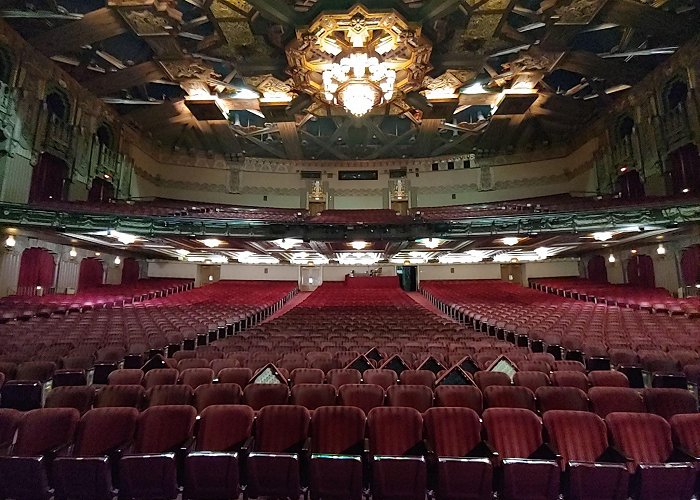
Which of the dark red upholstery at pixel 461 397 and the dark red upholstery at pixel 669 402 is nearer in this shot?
the dark red upholstery at pixel 669 402

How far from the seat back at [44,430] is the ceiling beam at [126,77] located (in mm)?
12889

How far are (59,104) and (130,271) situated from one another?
23.1ft

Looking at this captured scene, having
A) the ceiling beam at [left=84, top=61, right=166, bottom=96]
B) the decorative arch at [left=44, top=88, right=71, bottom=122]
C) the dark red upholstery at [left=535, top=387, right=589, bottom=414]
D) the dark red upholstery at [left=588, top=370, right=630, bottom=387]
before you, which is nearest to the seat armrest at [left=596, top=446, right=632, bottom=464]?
the dark red upholstery at [left=535, top=387, right=589, bottom=414]

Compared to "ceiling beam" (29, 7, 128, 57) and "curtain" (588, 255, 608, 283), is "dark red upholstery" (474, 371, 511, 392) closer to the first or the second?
"ceiling beam" (29, 7, 128, 57)

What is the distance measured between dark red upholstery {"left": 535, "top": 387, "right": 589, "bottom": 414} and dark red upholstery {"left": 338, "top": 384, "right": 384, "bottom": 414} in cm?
140

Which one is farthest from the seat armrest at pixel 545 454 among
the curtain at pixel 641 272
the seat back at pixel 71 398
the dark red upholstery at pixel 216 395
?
the curtain at pixel 641 272

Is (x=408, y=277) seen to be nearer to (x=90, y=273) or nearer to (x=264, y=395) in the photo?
(x=90, y=273)

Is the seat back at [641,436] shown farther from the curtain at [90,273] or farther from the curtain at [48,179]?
the curtain at [90,273]

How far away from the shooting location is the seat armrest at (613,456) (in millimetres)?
2183

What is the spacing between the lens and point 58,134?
11.5 meters

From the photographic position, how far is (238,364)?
162 inches

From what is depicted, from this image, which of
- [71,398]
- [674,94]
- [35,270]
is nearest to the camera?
[71,398]

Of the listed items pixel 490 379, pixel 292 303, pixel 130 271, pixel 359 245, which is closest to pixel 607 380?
pixel 490 379

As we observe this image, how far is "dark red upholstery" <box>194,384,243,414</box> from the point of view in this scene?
9.97ft
